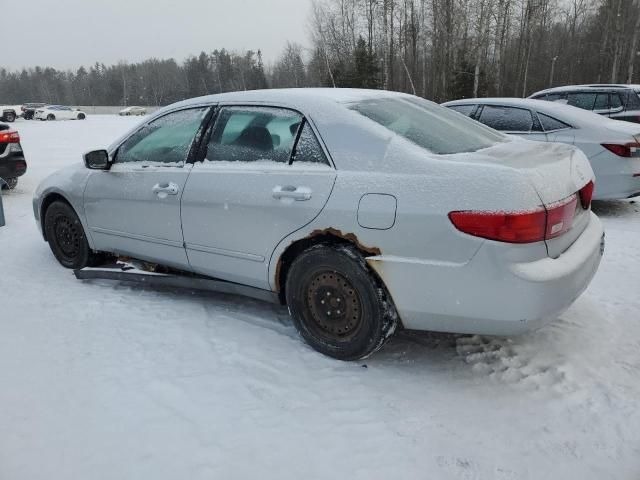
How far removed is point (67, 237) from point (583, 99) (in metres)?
8.81

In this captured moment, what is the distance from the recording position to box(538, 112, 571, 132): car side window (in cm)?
627

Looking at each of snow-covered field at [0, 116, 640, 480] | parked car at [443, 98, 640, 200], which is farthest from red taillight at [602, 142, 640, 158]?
snow-covered field at [0, 116, 640, 480]

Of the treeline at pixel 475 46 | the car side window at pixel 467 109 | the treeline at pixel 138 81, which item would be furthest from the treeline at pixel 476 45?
the treeline at pixel 138 81

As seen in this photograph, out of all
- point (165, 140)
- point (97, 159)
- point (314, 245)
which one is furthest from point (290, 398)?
point (97, 159)

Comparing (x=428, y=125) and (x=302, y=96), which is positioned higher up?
(x=302, y=96)

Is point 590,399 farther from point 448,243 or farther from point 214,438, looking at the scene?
point 214,438

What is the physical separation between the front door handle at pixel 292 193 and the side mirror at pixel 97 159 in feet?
5.87

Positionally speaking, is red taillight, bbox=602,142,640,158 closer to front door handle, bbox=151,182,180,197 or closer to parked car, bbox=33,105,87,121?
front door handle, bbox=151,182,180,197

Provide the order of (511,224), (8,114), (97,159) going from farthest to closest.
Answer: (8,114) < (97,159) < (511,224)

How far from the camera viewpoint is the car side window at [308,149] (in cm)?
293

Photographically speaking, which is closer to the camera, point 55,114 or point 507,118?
point 507,118

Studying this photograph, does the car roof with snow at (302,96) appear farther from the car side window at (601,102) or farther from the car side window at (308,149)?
the car side window at (601,102)

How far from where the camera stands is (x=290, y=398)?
266 centimetres

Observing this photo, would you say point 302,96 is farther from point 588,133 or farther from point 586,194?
point 588,133
